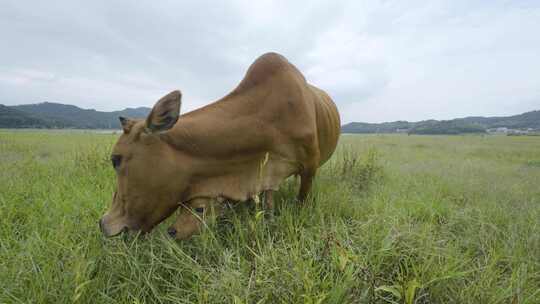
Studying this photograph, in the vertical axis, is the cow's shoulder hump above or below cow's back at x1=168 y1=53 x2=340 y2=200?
above

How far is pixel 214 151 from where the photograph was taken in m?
2.12

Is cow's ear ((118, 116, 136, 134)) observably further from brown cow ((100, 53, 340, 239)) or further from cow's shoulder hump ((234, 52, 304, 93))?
cow's shoulder hump ((234, 52, 304, 93))

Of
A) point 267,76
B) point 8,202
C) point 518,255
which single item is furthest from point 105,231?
point 518,255

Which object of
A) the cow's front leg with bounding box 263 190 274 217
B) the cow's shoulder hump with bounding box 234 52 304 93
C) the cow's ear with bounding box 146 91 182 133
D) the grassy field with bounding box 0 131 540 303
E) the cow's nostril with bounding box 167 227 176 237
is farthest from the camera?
the cow's shoulder hump with bounding box 234 52 304 93

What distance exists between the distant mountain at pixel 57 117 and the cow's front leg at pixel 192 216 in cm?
4689

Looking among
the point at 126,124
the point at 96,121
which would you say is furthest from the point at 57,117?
the point at 126,124

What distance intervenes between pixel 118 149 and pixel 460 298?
87.0 inches

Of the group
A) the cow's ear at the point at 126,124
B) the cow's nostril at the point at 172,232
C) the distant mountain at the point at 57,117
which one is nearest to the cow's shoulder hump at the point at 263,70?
the cow's ear at the point at 126,124

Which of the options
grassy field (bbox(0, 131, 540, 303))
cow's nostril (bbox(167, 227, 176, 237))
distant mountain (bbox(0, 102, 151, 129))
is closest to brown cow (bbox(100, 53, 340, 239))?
cow's nostril (bbox(167, 227, 176, 237))

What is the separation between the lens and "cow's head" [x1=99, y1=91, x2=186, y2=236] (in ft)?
6.00

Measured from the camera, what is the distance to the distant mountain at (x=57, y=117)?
47.3 metres

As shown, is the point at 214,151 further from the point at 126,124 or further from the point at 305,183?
the point at 305,183

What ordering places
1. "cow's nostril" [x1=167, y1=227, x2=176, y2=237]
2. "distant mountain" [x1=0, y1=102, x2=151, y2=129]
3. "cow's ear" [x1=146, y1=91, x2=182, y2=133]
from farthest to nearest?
"distant mountain" [x1=0, y1=102, x2=151, y2=129] < "cow's nostril" [x1=167, y1=227, x2=176, y2=237] < "cow's ear" [x1=146, y1=91, x2=182, y2=133]

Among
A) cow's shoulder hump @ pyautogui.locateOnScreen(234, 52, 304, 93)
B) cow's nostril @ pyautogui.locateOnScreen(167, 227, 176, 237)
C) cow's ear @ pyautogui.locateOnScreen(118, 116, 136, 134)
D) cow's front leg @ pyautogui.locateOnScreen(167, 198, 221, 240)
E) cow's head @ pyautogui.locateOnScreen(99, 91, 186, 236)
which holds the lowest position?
cow's nostril @ pyautogui.locateOnScreen(167, 227, 176, 237)
